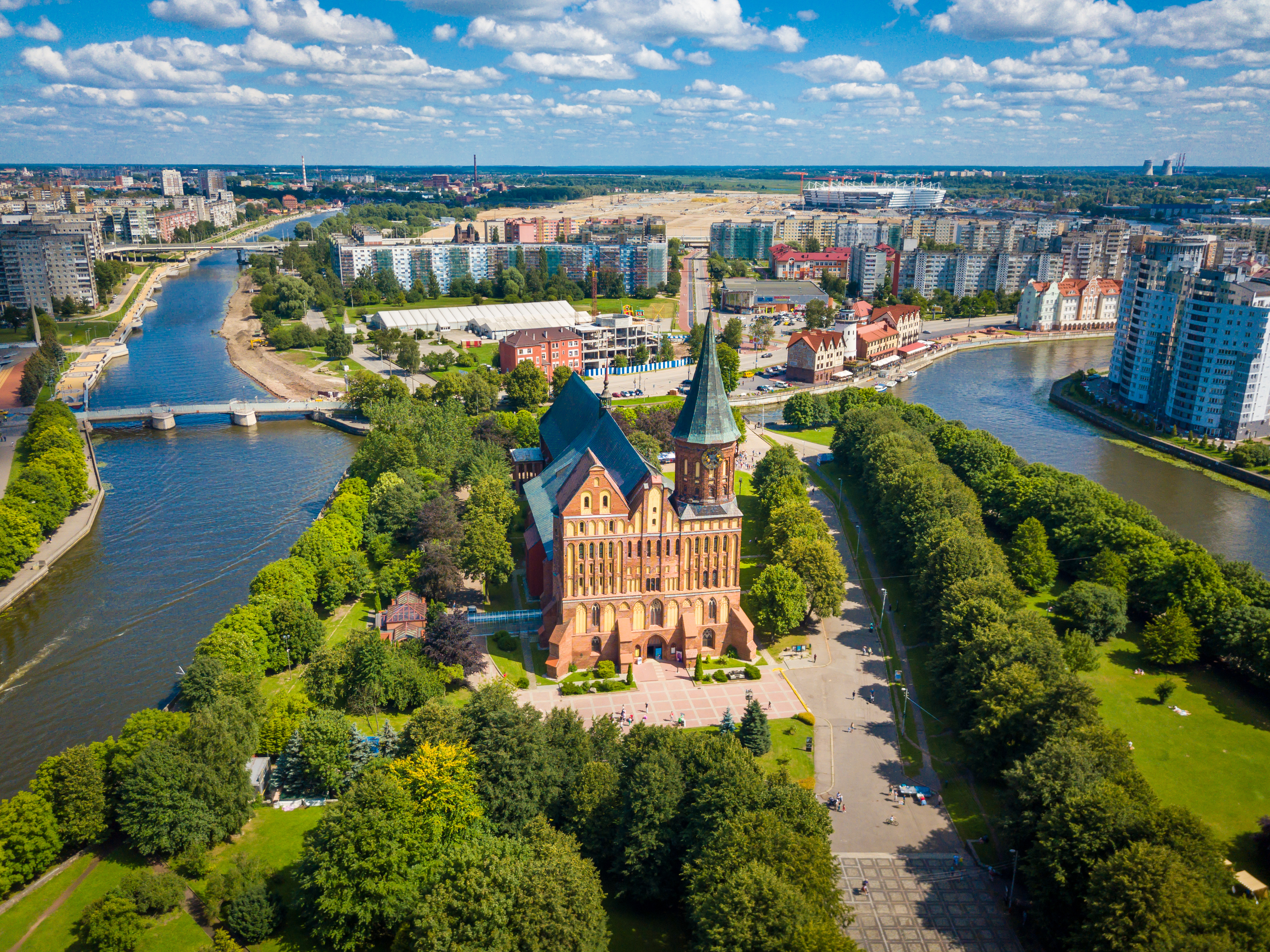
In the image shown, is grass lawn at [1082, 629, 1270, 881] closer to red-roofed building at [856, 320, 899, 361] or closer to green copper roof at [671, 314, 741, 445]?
green copper roof at [671, 314, 741, 445]

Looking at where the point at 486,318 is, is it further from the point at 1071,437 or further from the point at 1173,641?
the point at 1173,641

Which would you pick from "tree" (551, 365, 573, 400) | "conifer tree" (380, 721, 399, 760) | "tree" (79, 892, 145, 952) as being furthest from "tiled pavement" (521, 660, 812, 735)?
"tree" (551, 365, 573, 400)

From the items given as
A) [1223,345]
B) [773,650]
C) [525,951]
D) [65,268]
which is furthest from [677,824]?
[65,268]

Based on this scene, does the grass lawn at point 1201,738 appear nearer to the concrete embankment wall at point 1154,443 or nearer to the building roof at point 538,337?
the concrete embankment wall at point 1154,443

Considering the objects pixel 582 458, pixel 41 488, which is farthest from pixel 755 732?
pixel 41 488

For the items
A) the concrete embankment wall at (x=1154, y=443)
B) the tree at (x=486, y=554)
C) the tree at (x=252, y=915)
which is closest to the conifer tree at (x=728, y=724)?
the tree at (x=486, y=554)
